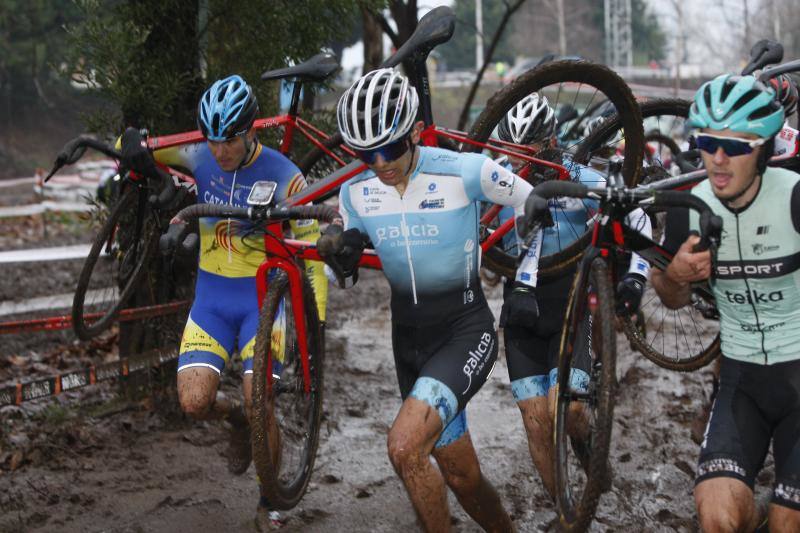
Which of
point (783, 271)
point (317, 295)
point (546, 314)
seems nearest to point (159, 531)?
point (317, 295)

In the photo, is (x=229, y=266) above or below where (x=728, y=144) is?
below

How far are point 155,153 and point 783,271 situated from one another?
3981 millimetres

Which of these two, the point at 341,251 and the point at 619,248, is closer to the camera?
the point at 619,248

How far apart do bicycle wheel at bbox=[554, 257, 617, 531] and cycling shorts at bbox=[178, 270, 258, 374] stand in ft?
7.26

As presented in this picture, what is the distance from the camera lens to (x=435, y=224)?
5.23 meters

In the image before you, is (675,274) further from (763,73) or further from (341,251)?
(763,73)

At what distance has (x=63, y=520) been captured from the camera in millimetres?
6375

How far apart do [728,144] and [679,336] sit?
24.7 ft

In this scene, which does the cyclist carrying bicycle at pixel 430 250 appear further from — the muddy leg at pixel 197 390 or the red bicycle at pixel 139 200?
the red bicycle at pixel 139 200

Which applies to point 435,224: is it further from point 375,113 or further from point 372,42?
point 372,42

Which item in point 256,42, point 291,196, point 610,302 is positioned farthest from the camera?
point 256,42

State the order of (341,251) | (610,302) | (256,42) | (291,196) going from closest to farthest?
(610,302)
(341,251)
(291,196)
(256,42)

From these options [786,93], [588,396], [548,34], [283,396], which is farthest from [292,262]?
[548,34]

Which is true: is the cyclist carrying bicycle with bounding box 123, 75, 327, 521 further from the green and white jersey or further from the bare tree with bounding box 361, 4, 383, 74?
the bare tree with bounding box 361, 4, 383, 74
